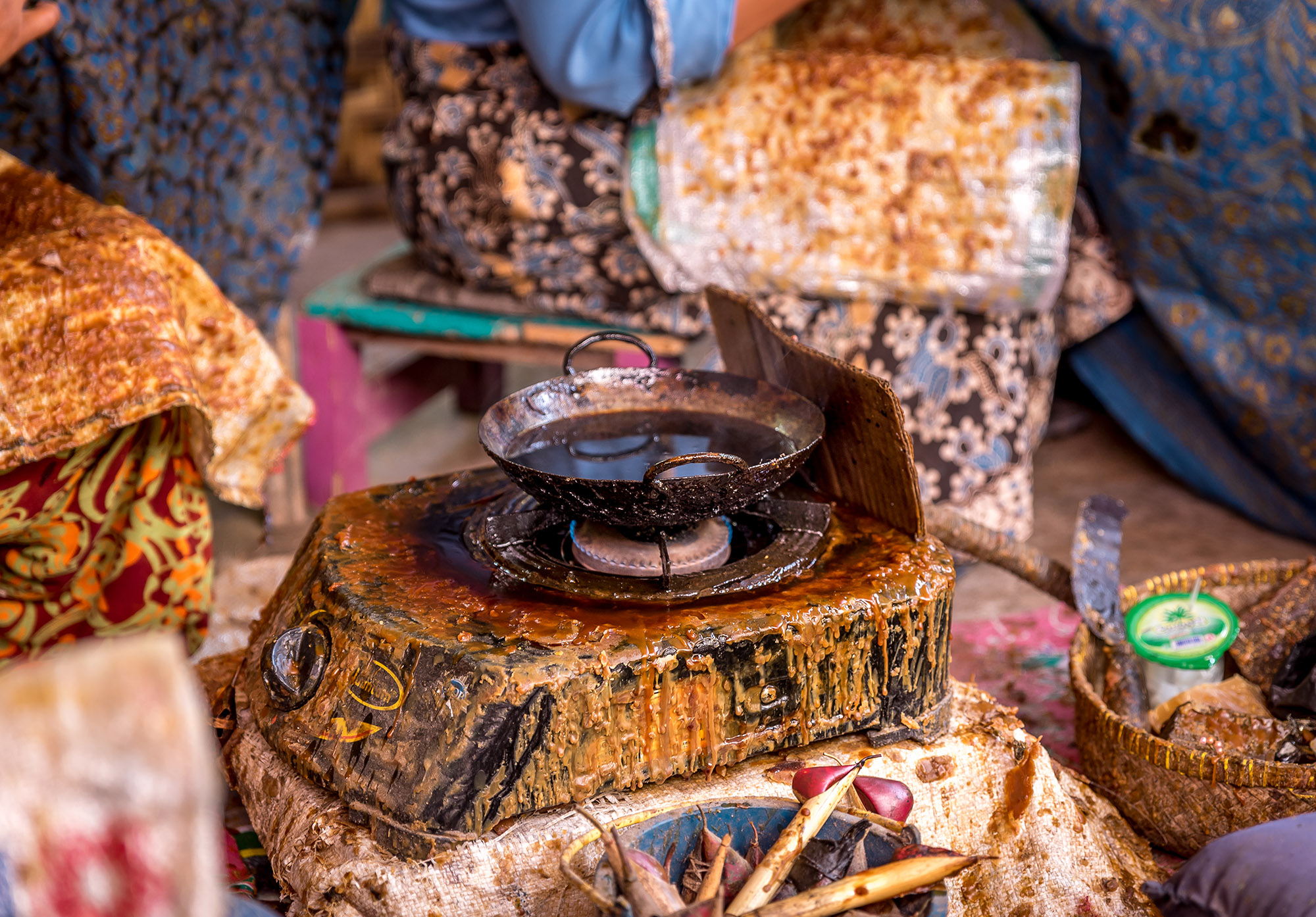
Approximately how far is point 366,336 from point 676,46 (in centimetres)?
103

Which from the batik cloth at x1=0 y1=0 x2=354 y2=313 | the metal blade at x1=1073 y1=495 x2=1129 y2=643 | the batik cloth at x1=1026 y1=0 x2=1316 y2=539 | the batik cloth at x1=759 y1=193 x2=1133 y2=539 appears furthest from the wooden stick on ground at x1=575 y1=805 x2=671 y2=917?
the batik cloth at x1=1026 y1=0 x2=1316 y2=539

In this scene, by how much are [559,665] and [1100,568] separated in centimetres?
107

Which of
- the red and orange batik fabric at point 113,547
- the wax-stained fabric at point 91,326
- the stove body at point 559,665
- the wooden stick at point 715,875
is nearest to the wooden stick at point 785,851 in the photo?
the wooden stick at point 715,875

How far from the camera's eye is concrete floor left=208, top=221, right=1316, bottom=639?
2.66 meters

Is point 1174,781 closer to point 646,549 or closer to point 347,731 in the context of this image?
point 646,549

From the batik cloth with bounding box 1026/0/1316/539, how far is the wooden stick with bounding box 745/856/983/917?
6.60 feet

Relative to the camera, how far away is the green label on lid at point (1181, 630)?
188 cm

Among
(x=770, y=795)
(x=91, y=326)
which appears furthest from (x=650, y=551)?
(x=91, y=326)

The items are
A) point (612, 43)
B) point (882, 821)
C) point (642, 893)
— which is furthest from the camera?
point (612, 43)

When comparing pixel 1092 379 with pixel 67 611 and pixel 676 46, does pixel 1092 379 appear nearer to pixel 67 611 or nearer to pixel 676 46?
pixel 676 46

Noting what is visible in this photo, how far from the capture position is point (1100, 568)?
1981mm

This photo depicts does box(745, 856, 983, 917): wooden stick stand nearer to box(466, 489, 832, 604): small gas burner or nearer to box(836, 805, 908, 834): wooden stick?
box(836, 805, 908, 834): wooden stick

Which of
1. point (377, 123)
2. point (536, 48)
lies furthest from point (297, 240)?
point (377, 123)

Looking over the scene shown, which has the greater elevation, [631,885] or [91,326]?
[91,326]
